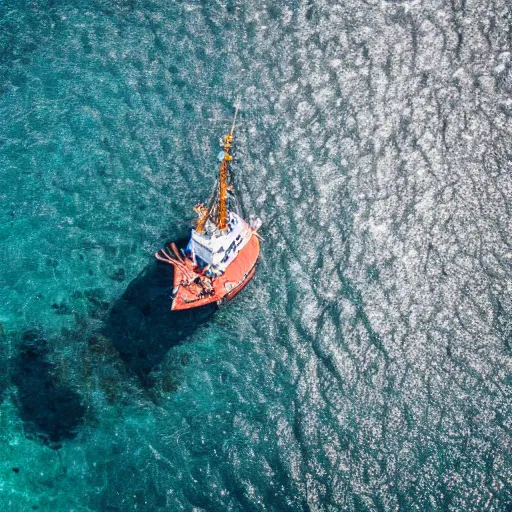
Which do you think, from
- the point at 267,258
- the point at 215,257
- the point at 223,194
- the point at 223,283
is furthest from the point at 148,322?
the point at 223,194

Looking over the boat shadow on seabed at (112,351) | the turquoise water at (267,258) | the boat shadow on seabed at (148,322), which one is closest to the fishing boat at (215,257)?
the turquoise water at (267,258)

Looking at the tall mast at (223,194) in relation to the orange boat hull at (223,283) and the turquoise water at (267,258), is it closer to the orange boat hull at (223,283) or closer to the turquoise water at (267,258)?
the orange boat hull at (223,283)

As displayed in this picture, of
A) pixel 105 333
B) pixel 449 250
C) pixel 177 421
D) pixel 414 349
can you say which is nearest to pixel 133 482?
pixel 177 421

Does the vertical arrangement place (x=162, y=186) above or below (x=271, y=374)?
above

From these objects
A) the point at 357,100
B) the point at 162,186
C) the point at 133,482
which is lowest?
the point at 133,482

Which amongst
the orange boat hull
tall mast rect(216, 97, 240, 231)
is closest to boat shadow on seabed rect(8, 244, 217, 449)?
the orange boat hull

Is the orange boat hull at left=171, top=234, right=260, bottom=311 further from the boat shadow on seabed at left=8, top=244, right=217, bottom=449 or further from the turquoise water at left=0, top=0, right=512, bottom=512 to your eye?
the boat shadow on seabed at left=8, top=244, right=217, bottom=449

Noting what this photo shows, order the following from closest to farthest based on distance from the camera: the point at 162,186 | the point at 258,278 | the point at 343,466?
Result: the point at 343,466 < the point at 258,278 < the point at 162,186

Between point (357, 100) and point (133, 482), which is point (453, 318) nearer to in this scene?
point (357, 100)
